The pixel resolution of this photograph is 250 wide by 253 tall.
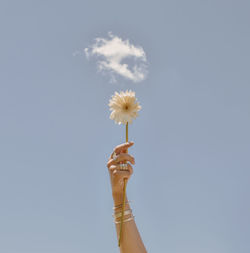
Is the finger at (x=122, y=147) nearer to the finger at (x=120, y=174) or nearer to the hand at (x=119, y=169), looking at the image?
the hand at (x=119, y=169)

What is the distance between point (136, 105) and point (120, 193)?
1741mm

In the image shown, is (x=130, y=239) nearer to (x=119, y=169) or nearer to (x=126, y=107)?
(x=119, y=169)

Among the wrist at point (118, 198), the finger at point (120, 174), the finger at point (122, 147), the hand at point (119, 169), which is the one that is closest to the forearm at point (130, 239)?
the wrist at point (118, 198)

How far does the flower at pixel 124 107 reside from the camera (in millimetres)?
8984

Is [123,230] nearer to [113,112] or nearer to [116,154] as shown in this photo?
[116,154]

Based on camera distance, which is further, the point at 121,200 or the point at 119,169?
the point at 121,200

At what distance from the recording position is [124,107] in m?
9.06

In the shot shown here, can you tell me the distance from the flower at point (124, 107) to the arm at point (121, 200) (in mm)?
520

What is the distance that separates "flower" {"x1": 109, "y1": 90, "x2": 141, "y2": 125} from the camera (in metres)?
8.98

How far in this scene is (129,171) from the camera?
9.25 m

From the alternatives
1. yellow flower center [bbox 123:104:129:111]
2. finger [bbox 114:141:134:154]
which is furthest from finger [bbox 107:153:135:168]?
yellow flower center [bbox 123:104:129:111]

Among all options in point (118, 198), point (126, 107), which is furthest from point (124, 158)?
point (126, 107)

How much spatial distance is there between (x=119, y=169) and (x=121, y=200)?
25.1 inches

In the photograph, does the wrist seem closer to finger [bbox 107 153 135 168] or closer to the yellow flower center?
finger [bbox 107 153 135 168]
